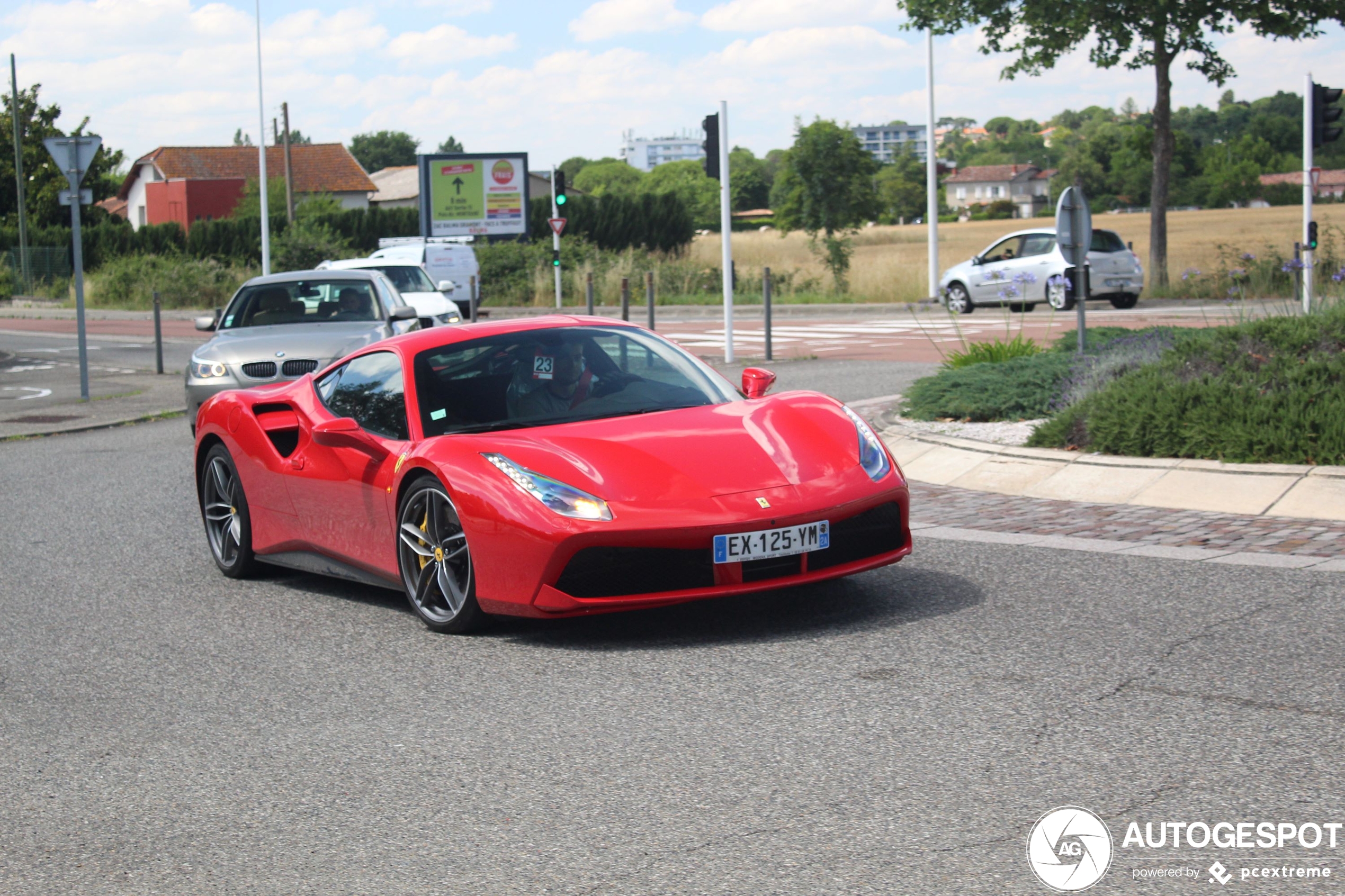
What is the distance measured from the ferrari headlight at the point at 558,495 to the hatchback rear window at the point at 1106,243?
961 inches

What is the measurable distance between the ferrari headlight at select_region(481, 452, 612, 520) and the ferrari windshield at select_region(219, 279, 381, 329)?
8.86 meters

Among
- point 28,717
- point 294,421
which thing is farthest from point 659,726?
point 294,421

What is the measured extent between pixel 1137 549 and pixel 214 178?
91.7m

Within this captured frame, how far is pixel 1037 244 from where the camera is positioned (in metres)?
29.0

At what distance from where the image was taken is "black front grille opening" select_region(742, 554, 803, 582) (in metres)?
5.85

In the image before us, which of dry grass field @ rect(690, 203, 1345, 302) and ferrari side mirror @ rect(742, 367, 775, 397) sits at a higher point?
dry grass field @ rect(690, 203, 1345, 302)

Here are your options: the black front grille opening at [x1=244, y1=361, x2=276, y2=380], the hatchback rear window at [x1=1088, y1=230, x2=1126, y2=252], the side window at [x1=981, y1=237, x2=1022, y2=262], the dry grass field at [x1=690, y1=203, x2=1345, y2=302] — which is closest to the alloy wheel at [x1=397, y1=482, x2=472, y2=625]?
the black front grille opening at [x1=244, y1=361, x2=276, y2=380]

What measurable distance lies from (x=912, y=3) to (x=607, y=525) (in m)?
29.7

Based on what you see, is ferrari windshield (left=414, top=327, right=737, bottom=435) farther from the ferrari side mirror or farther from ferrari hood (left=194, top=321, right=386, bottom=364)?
ferrari hood (left=194, top=321, right=386, bottom=364)

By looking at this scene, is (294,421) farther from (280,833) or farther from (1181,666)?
(1181,666)

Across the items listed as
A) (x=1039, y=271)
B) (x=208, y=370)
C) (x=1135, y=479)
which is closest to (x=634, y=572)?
(x=1135, y=479)

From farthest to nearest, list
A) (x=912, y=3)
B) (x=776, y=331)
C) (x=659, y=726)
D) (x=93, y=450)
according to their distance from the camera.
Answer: (x=912, y=3)
(x=776, y=331)
(x=93, y=450)
(x=659, y=726)

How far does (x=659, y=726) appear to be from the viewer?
190 inches

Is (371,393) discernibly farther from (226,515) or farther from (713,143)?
(713,143)
